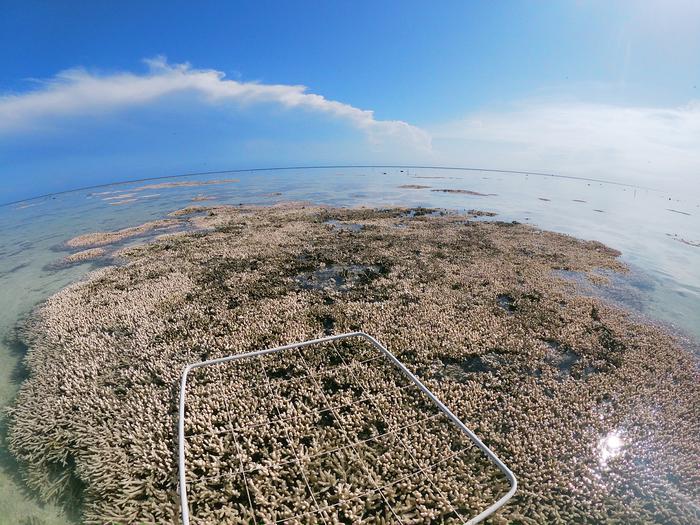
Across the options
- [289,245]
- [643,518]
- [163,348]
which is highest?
[289,245]

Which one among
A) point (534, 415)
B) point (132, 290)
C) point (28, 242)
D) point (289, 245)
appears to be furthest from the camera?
point (28, 242)

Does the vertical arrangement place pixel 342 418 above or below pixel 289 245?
below

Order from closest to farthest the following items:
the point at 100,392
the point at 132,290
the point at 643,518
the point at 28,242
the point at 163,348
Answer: the point at 643,518, the point at 100,392, the point at 163,348, the point at 132,290, the point at 28,242

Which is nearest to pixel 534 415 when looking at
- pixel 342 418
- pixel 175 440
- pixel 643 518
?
pixel 643 518

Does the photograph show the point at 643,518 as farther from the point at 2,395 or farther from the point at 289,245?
the point at 289,245

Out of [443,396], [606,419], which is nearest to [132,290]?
[443,396]

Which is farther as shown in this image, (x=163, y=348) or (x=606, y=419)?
Answer: (x=163, y=348)
